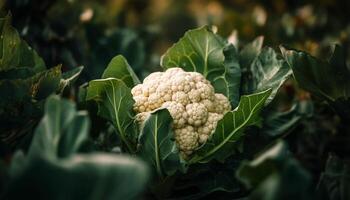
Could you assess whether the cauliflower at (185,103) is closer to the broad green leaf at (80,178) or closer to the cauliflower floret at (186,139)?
the cauliflower floret at (186,139)

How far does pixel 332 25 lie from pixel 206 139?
1.93 meters

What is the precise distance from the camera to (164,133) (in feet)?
3.91

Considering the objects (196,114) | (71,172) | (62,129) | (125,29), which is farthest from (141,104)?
(125,29)

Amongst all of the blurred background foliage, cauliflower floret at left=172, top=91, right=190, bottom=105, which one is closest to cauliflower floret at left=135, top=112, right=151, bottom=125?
cauliflower floret at left=172, top=91, right=190, bottom=105

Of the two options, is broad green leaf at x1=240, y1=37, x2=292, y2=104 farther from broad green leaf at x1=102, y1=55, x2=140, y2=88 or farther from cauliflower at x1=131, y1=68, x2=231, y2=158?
broad green leaf at x1=102, y1=55, x2=140, y2=88

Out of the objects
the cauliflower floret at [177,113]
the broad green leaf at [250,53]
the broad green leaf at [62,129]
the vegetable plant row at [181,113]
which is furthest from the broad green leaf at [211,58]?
the broad green leaf at [62,129]

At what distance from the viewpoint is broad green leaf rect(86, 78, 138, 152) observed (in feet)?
4.04

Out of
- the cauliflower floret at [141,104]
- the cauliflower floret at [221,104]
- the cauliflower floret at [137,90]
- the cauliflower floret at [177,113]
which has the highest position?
the cauliflower floret at [137,90]

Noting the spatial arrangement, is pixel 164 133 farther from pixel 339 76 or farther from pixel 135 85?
pixel 339 76

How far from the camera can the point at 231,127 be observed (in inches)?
48.8

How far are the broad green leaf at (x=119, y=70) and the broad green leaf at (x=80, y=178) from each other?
54 cm

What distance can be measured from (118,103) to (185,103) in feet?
0.62

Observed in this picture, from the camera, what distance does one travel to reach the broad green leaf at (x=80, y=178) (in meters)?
0.78

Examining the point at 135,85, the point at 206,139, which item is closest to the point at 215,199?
the point at 206,139
